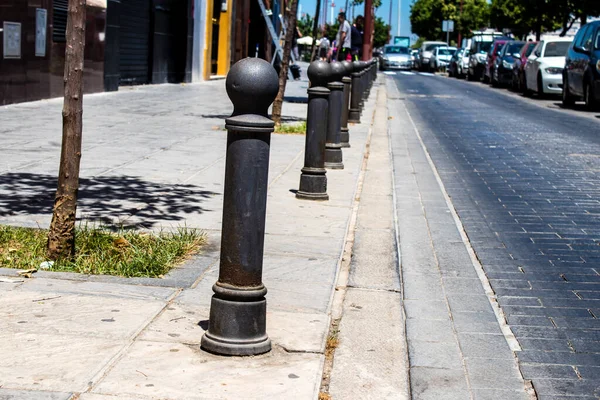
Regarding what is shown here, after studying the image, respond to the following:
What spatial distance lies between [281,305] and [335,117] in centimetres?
521

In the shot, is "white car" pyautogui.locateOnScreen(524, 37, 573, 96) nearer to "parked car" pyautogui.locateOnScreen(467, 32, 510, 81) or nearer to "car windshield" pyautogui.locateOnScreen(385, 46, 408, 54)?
"parked car" pyautogui.locateOnScreen(467, 32, 510, 81)

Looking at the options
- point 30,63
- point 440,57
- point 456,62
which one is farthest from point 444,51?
point 30,63

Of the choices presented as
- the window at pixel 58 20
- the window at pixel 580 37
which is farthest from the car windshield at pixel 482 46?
the window at pixel 58 20

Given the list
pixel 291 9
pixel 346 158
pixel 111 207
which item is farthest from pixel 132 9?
pixel 111 207

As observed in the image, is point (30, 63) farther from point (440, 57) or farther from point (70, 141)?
point (440, 57)

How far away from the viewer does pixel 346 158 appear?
470 inches

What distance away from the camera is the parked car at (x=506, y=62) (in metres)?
38.6

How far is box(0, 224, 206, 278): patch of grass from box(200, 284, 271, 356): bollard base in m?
1.27

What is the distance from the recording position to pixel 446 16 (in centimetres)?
11519

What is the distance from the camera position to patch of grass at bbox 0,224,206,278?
5590 mm

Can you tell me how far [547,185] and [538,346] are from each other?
596cm

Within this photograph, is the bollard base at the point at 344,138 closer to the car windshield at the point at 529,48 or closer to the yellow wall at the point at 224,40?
the car windshield at the point at 529,48

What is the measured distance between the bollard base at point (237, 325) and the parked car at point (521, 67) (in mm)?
30279

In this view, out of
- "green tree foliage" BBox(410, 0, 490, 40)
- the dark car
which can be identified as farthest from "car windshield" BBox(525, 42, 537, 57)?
"green tree foliage" BBox(410, 0, 490, 40)
